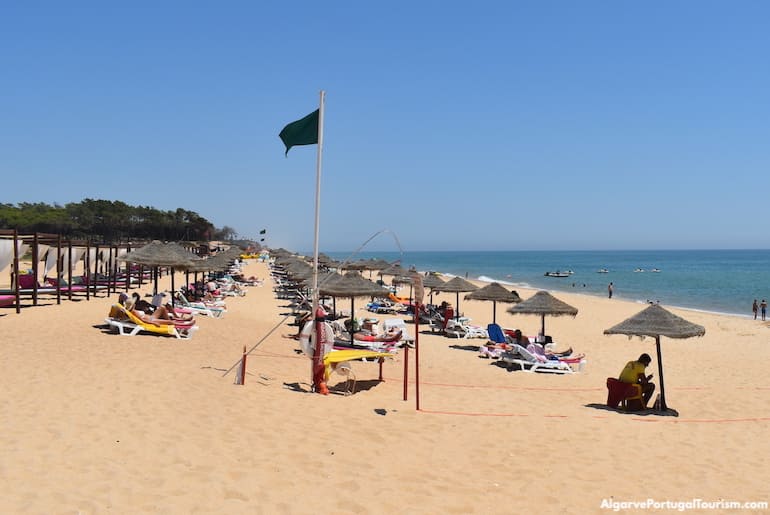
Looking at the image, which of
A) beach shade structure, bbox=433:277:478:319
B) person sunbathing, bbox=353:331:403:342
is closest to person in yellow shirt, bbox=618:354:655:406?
person sunbathing, bbox=353:331:403:342

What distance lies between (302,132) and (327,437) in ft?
15.4

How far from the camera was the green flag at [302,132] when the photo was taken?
8.25 metres

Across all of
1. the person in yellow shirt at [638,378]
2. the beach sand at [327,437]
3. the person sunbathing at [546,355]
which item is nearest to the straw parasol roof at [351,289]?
the beach sand at [327,437]

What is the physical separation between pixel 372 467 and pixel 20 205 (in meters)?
87.4

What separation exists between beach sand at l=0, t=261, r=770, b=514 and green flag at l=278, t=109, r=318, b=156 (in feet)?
12.4

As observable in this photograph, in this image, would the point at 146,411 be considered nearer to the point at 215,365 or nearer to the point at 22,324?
the point at 215,365

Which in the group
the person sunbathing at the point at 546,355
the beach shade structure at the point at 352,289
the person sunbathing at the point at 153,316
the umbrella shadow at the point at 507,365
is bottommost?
the umbrella shadow at the point at 507,365

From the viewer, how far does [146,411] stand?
620 cm

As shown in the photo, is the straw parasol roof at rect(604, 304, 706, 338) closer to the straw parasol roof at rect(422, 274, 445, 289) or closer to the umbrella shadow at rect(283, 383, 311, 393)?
the umbrella shadow at rect(283, 383, 311, 393)

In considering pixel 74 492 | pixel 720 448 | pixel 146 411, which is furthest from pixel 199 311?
pixel 720 448

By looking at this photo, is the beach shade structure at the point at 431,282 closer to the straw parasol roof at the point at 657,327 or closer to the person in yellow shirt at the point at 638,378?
the straw parasol roof at the point at 657,327

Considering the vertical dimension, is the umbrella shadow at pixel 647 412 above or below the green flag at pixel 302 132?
below

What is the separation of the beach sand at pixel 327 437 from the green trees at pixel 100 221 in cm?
5382

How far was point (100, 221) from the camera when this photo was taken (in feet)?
217
